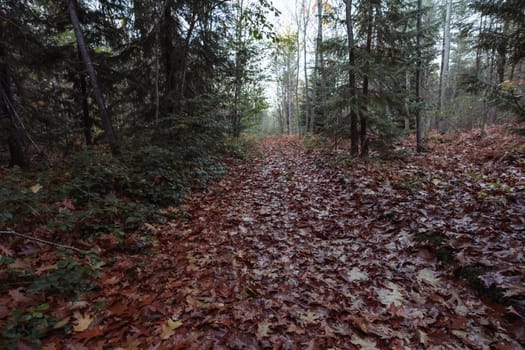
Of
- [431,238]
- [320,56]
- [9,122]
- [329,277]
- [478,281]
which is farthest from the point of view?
[320,56]

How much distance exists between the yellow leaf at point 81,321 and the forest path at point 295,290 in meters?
0.12

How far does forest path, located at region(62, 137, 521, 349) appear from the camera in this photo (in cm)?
220

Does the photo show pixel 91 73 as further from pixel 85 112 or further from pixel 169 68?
pixel 85 112

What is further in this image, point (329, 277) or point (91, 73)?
point (91, 73)

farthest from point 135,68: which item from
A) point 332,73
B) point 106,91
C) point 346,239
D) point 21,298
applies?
point 346,239

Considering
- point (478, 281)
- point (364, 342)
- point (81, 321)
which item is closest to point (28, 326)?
point (81, 321)

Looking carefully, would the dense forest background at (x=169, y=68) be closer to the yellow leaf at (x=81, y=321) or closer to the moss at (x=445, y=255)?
the yellow leaf at (x=81, y=321)

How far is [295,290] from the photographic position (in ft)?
9.34

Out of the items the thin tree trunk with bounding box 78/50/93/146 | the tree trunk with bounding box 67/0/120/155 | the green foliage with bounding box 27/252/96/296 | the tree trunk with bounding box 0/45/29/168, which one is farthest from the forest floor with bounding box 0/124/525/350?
the thin tree trunk with bounding box 78/50/93/146

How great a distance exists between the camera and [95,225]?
3812 mm

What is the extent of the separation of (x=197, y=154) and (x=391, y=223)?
597 cm

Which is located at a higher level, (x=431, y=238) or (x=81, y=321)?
(x=431, y=238)

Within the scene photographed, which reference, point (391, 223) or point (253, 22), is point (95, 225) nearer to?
point (391, 223)

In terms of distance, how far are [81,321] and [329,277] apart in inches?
106
